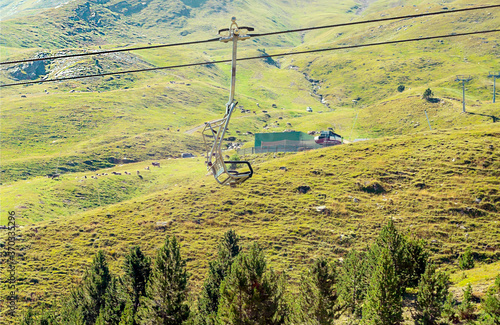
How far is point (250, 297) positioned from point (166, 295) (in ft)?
35.2

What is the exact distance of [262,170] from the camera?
116 m

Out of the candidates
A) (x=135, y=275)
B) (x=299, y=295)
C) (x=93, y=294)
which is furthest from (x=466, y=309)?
(x=93, y=294)

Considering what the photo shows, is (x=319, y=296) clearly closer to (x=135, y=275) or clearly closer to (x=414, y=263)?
(x=414, y=263)

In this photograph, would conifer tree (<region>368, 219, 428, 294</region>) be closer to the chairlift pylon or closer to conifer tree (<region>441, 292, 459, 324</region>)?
conifer tree (<region>441, 292, 459, 324</region>)

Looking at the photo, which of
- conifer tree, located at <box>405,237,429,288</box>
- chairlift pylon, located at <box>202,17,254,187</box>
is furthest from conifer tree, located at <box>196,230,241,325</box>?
chairlift pylon, located at <box>202,17,254,187</box>

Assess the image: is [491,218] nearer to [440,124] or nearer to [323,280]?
[323,280]

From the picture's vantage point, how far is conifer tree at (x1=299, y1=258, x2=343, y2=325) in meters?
43.3

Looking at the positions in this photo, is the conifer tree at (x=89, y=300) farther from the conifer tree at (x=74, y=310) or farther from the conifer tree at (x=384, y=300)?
the conifer tree at (x=384, y=300)

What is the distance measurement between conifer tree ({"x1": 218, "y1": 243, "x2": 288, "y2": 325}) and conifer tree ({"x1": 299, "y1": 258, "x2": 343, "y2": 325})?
284 centimetres

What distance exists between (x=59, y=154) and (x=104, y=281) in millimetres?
128390

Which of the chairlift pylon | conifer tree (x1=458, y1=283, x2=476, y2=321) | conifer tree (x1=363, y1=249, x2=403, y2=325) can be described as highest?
the chairlift pylon

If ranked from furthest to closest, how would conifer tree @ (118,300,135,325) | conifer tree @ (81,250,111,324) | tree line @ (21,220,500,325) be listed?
1. conifer tree @ (81,250,111,324)
2. conifer tree @ (118,300,135,325)
3. tree line @ (21,220,500,325)

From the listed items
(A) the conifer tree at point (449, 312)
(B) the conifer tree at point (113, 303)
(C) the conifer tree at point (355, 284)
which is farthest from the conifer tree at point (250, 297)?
(A) the conifer tree at point (449, 312)

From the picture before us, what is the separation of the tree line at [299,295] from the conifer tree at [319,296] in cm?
9
